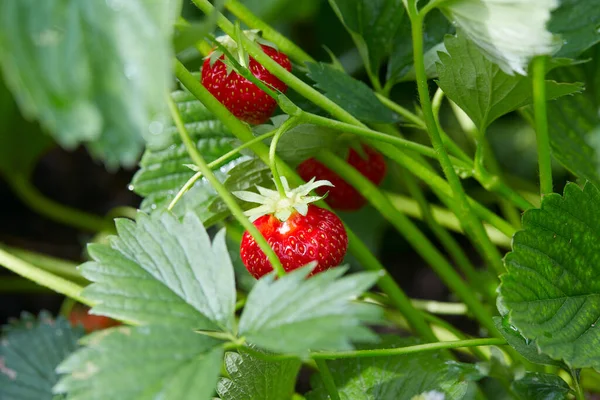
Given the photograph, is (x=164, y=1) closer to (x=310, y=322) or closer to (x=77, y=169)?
(x=310, y=322)

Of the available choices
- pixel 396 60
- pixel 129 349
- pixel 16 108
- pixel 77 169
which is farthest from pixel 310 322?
pixel 77 169

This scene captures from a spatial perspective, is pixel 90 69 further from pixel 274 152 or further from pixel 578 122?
pixel 578 122

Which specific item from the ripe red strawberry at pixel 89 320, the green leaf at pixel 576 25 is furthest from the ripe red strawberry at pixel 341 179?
the ripe red strawberry at pixel 89 320

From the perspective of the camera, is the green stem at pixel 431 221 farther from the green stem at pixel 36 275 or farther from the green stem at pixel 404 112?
the green stem at pixel 36 275

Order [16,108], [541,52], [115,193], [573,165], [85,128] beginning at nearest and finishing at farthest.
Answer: [85,128], [541,52], [573,165], [16,108], [115,193]

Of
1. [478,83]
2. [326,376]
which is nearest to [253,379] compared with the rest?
[326,376]

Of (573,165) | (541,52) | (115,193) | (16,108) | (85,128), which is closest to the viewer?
(85,128)

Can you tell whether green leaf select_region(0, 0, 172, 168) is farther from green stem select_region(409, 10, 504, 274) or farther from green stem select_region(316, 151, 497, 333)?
green stem select_region(316, 151, 497, 333)

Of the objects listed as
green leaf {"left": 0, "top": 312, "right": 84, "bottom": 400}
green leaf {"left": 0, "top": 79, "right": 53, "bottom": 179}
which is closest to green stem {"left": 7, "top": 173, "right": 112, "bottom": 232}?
green leaf {"left": 0, "top": 79, "right": 53, "bottom": 179}
